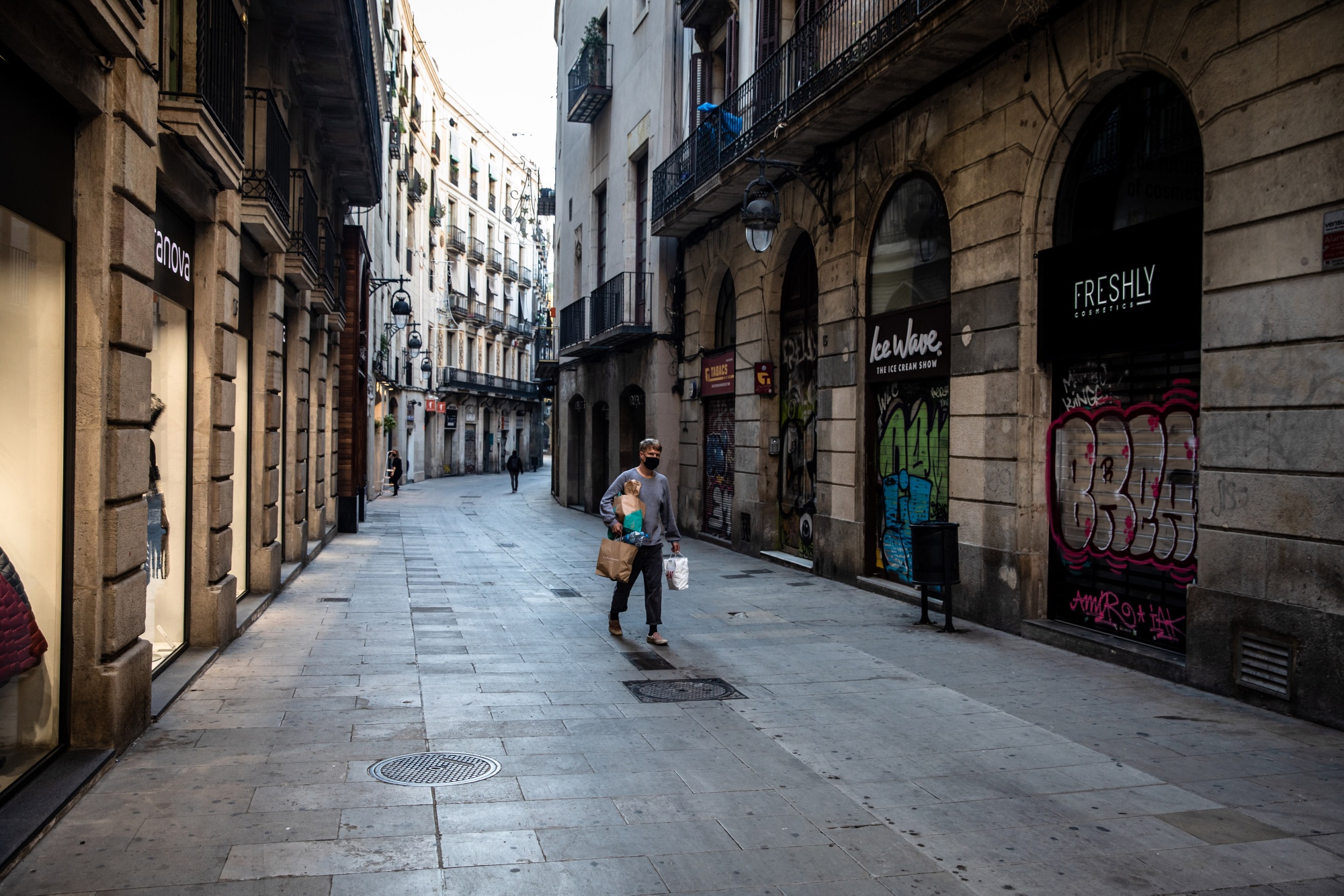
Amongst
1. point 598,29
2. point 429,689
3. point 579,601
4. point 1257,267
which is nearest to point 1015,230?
point 1257,267

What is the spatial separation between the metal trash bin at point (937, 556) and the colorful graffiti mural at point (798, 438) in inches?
185

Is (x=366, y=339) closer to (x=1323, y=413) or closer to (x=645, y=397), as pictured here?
(x=645, y=397)

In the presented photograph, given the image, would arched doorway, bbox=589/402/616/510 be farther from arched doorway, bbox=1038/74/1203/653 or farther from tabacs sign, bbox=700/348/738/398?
arched doorway, bbox=1038/74/1203/653

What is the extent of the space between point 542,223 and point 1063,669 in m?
71.2

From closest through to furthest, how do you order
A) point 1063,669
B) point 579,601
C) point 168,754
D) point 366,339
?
point 168,754 → point 1063,669 → point 579,601 → point 366,339

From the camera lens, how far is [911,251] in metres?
12.1

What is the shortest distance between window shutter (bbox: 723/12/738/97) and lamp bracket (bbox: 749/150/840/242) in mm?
3911

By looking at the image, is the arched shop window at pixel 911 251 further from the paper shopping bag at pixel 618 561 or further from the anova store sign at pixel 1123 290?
the paper shopping bag at pixel 618 561

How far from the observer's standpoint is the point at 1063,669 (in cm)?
816

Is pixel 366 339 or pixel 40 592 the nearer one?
pixel 40 592

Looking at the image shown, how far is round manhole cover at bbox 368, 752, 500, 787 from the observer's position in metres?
5.21

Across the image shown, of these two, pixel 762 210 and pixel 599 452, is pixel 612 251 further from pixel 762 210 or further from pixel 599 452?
pixel 762 210

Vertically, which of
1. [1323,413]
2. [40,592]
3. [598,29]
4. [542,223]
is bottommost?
[40,592]

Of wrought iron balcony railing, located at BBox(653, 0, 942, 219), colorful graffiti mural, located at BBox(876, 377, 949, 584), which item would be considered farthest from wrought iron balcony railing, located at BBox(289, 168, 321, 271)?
colorful graffiti mural, located at BBox(876, 377, 949, 584)
